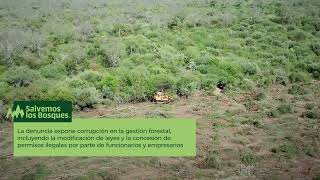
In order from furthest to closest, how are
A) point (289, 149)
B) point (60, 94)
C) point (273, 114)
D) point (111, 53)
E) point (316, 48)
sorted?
point (316, 48) → point (111, 53) → point (60, 94) → point (273, 114) → point (289, 149)

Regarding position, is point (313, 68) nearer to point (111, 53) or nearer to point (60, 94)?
point (111, 53)

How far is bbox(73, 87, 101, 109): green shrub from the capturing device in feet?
50.3

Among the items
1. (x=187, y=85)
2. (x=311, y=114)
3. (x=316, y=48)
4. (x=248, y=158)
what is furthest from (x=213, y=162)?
(x=316, y=48)

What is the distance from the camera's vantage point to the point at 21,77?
16531mm

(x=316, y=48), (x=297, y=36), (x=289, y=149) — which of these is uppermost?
(x=297, y=36)

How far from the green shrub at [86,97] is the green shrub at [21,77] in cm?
200

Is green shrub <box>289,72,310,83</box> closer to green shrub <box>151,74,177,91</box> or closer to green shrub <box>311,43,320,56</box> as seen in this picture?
green shrub <box>311,43,320,56</box>

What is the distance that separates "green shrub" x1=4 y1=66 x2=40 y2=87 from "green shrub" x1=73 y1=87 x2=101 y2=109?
2.00 m

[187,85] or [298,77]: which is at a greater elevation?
[298,77]

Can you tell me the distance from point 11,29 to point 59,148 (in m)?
12.7

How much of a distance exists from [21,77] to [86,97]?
9.13ft

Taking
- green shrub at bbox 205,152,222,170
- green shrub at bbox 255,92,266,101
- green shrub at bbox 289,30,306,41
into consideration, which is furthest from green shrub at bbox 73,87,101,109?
green shrub at bbox 289,30,306,41

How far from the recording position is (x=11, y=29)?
898 inches

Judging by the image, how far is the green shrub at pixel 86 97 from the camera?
50.3 ft
